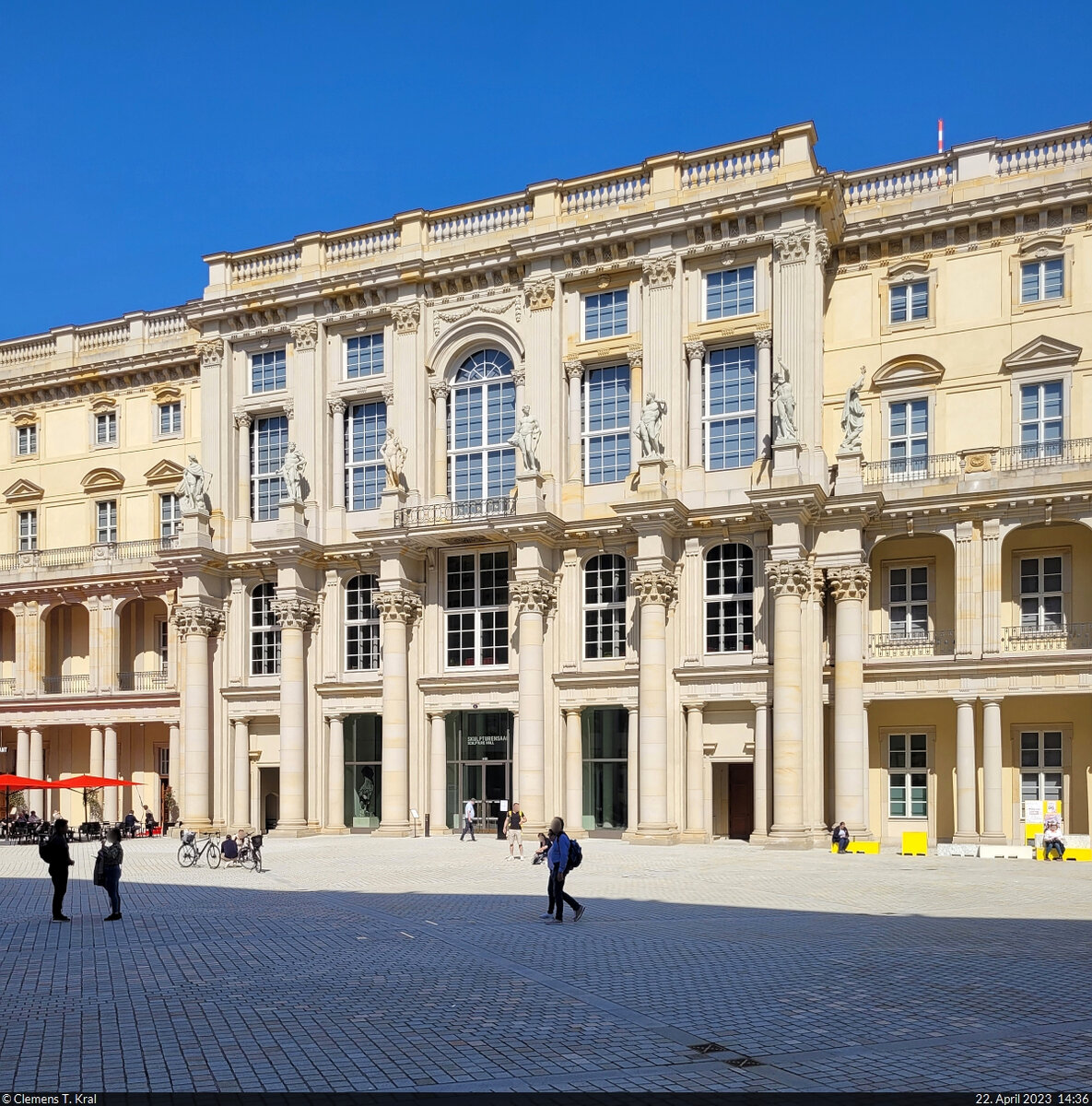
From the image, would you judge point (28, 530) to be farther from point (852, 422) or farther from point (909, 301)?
point (909, 301)

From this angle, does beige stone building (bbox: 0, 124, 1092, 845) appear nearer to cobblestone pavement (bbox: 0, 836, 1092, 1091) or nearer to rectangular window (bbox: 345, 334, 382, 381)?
rectangular window (bbox: 345, 334, 382, 381)

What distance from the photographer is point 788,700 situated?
3725cm

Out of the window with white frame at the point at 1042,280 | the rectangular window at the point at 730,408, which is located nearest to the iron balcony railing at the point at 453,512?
the rectangular window at the point at 730,408

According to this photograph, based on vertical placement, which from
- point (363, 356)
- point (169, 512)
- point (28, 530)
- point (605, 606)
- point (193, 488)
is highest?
point (363, 356)

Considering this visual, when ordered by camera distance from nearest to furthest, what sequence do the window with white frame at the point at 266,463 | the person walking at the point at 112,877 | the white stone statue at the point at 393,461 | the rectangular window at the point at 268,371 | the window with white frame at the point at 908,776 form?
1. the person walking at the point at 112,877
2. the window with white frame at the point at 908,776
3. the white stone statue at the point at 393,461
4. the window with white frame at the point at 266,463
5. the rectangular window at the point at 268,371

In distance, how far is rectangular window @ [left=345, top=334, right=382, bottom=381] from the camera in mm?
46531

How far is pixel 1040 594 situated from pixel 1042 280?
32.0ft

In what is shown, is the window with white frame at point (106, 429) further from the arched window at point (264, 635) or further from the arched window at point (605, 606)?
the arched window at point (605, 606)

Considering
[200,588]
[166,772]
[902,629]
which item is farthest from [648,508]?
[166,772]

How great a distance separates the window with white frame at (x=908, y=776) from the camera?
129ft

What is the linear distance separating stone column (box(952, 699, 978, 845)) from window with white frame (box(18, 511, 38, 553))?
40.5 meters

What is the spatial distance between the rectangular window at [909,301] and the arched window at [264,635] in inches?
964

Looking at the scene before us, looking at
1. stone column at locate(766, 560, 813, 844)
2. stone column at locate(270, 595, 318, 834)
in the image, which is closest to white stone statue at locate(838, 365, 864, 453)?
stone column at locate(766, 560, 813, 844)

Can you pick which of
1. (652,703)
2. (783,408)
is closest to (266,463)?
(652,703)
